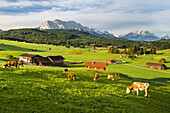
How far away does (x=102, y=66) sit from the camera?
285 ft

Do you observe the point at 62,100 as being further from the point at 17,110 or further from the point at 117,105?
the point at 117,105

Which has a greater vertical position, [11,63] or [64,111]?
[11,63]

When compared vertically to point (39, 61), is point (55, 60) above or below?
above

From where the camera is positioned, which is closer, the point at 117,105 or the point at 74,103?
the point at 74,103

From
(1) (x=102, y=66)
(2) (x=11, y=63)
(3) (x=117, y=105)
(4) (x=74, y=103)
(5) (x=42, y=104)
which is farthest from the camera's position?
(1) (x=102, y=66)

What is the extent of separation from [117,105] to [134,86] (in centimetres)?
658

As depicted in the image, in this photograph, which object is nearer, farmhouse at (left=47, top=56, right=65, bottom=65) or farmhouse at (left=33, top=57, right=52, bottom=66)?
farmhouse at (left=33, top=57, right=52, bottom=66)

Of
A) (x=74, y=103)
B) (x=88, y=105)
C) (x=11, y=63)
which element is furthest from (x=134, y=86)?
(x=11, y=63)

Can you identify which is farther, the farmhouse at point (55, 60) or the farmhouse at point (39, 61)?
the farmhouse at point (55, 60)

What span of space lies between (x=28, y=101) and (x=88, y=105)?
19.2 feet

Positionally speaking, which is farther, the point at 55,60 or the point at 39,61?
the point at 55,60

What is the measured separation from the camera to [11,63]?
29.4 metres

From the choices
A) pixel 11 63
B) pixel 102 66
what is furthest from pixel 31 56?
pixel 11 63

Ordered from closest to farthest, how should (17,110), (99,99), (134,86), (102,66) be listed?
(17,110), (99,99), (134,86), (102,66)
